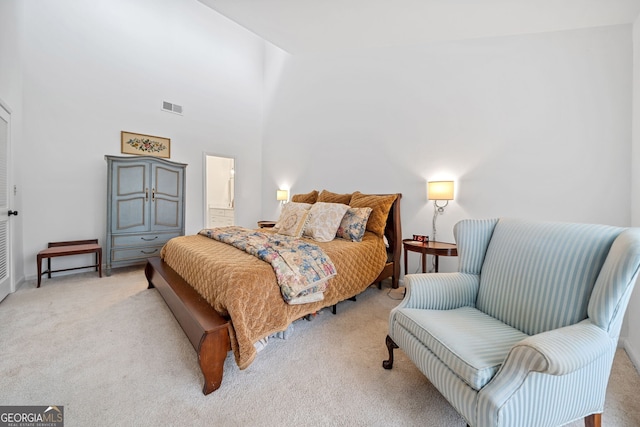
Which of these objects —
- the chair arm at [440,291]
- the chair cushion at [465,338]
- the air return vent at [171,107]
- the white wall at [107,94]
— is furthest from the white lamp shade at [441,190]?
the air return vent at [171,107]

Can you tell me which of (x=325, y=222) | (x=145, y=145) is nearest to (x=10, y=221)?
(x=145, y=145)

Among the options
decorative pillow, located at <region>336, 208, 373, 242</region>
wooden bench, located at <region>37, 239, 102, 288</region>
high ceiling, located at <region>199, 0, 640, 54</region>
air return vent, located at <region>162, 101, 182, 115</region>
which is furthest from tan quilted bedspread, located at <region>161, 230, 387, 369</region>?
air return vent, located at <region>162, 101, 182, 115</region>

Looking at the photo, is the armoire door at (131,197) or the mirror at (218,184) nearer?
the armoire door at (131,197)

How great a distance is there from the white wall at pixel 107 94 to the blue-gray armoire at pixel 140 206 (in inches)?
21.0

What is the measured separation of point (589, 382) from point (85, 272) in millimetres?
4945

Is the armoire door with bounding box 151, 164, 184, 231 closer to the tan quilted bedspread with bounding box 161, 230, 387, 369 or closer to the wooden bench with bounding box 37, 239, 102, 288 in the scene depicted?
the wooden bench with bounding box 37, 239, 102, 288

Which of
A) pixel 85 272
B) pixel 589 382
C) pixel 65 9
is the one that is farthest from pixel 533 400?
pixel 65 9

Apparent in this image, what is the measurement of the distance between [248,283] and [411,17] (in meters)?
2.58

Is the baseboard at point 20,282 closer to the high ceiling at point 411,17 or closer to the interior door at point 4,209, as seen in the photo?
the interior door at point 4,209

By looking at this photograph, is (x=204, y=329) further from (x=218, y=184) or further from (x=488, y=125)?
(x=218, y=184)

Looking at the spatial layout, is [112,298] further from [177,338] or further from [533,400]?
[533,400]

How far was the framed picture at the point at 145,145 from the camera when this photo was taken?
3781 mm

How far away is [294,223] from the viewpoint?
Answer: 117 inches

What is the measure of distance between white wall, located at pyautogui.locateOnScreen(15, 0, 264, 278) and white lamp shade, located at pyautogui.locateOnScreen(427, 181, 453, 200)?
3870 millimetres
